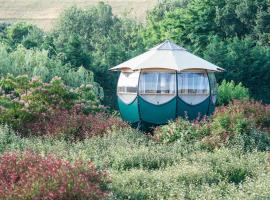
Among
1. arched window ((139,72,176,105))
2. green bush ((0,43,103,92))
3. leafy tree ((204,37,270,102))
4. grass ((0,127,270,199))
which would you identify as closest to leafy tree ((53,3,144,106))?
Result: leafy tree ((204,37,270,102))

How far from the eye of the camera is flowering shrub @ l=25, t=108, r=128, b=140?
17.9 m

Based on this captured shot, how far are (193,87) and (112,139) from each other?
17.8 feet

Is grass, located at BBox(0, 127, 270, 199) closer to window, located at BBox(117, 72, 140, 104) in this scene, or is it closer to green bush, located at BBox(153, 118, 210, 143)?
green bush, located at BBox(153, 118, 210, 143)

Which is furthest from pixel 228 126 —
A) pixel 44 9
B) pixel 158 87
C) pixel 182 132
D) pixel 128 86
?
pixel 44 9

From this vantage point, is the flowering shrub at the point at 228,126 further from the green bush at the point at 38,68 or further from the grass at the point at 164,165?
the green bush at the point at 38,68

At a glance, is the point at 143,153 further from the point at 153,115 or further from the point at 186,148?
the point at 153,115

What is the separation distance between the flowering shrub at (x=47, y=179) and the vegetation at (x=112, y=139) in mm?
15

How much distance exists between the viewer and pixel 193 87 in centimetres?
2202

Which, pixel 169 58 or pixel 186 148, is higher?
pixel 169 58

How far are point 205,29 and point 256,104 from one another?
19.0 m

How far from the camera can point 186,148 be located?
54.5 ft

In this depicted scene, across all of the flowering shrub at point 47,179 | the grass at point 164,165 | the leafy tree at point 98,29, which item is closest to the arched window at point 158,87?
the grass at point 164,165

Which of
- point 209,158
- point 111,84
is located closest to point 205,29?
point 111,84

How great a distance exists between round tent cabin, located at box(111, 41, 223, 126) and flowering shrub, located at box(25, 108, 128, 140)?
2428 millimetres
